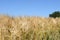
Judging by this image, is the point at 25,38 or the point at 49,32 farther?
the point at 49,32

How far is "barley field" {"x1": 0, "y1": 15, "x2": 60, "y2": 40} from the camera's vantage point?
7445mm

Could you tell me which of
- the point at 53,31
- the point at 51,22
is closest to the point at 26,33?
the point at 53,31

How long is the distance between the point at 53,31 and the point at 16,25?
190 centimetres

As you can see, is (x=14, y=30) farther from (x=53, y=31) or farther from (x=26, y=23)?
(x=53, y=31)

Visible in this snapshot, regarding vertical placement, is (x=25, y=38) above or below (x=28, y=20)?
below

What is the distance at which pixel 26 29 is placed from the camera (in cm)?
803

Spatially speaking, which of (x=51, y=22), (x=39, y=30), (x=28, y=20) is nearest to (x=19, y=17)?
(x=28, y=20)

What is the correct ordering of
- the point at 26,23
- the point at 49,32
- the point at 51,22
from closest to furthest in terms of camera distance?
the point at 26,23, the point at 49,32, the point at 51,22

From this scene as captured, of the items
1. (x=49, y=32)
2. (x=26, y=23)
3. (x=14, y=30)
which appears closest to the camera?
(x=14, y=30)

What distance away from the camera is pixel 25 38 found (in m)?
7.84

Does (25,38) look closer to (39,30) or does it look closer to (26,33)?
(26,33)

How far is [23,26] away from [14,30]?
0.53 meters

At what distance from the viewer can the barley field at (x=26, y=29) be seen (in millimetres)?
7445

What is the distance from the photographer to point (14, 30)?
7.59 metres
